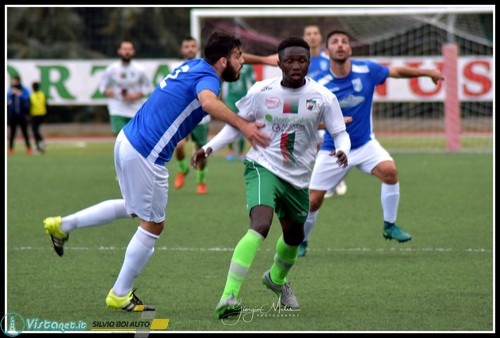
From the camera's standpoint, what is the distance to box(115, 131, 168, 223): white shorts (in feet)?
24.9

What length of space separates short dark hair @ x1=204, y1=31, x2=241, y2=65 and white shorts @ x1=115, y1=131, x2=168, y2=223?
0.87m

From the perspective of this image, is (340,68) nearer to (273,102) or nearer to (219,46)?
(273,102)

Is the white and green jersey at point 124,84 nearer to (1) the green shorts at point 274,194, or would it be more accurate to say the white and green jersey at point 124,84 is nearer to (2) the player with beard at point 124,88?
(2) the player with beard at point 124,88

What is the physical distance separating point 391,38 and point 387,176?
18.5m

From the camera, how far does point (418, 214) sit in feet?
46.0


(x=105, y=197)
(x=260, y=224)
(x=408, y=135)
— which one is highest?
(x=260, y=224)

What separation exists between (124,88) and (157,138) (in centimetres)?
985

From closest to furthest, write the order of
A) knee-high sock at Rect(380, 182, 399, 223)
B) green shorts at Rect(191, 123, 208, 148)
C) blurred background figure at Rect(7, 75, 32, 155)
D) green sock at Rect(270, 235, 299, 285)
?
green sock at Rect(270, 235, 299, 285) < knee-high sock at Rect(380, 182, 399, 223) < green shorts at Rect(191, 123, 208, 148) < blurred background figure at Rect(7, 75, 32, 155)

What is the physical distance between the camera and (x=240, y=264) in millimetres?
7266

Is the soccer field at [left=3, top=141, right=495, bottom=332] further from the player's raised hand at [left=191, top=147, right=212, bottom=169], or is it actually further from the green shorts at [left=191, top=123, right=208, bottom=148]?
the player's raised hand at [left=191, top=147, right=212, bottom=169]

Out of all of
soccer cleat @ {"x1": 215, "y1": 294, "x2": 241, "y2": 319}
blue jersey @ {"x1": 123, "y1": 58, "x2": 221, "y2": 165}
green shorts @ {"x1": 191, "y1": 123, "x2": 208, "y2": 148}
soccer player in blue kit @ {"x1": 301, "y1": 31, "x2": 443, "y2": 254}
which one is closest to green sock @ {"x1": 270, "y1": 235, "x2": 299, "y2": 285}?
soccer cleat @ {"x1": 215, "y1": 294, "x2": 241, "y2": 319}

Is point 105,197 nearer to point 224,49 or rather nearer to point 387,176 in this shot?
point 387,176

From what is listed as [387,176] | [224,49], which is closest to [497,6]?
[387,176]

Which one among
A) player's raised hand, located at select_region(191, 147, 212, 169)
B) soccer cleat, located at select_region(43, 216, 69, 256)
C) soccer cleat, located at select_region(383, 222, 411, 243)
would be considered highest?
player's raised hand, located at select_region(191, 147, 212, 169)
